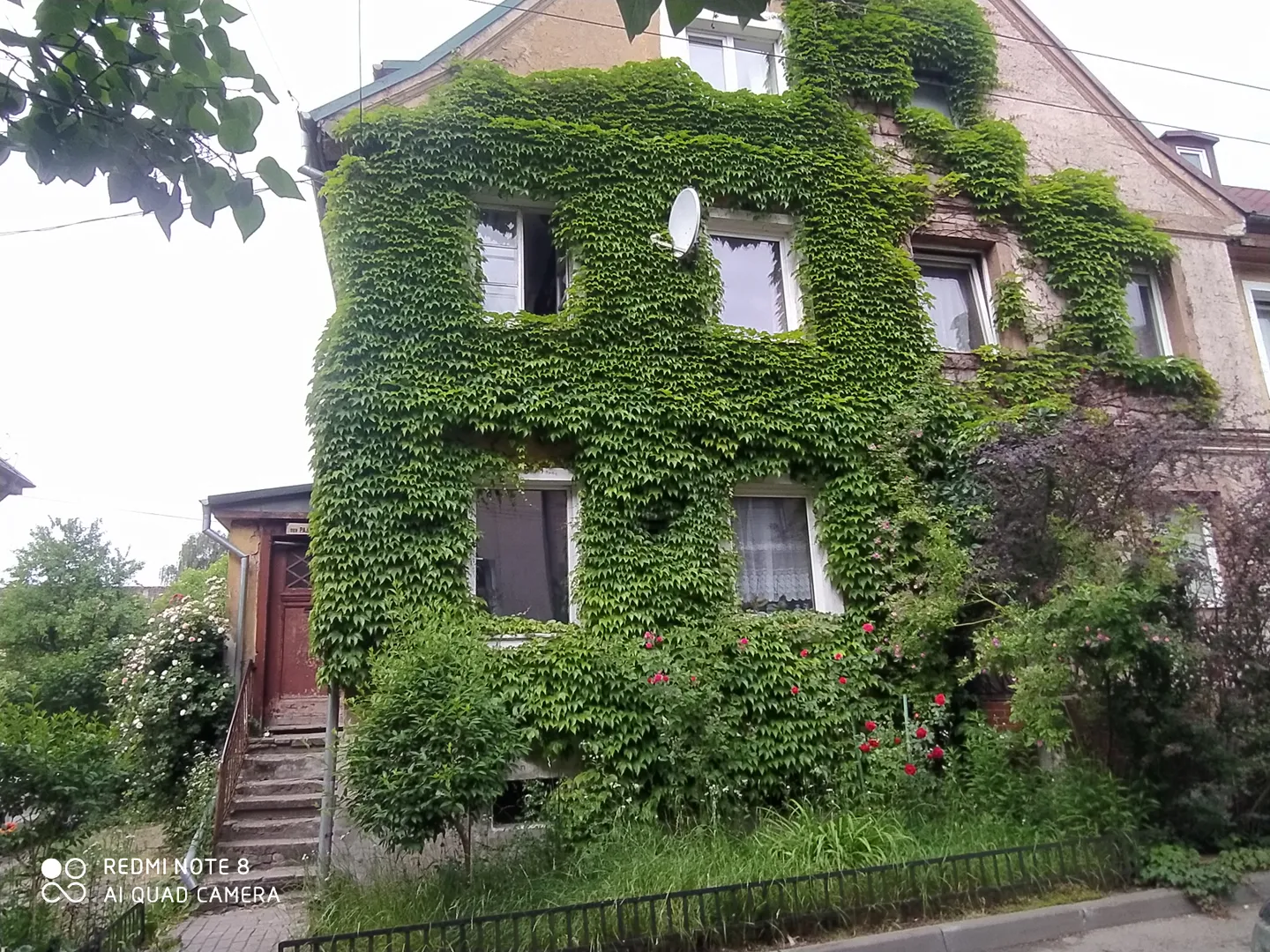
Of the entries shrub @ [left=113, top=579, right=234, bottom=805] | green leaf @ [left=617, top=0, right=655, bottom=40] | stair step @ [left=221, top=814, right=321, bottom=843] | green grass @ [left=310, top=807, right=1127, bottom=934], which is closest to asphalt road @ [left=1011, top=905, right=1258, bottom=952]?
green grass @ [left=310, top=807, right=1127, bottom=934]

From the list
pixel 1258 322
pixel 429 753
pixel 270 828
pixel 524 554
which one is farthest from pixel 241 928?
pixel 1258 322

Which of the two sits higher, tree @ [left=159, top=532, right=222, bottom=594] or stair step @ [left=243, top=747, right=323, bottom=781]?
tree @ [left=159, top=532, right=222, bottom=594]

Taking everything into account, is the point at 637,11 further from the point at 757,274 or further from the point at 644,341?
the point at 757,274

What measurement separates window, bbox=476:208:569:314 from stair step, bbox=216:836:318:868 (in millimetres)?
5771

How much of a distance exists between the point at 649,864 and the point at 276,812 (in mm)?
4534

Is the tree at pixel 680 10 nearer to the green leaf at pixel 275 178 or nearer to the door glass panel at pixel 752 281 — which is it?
the green leaf at pixel 275 178

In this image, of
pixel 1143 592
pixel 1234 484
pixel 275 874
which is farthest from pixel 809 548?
pixel 275 874

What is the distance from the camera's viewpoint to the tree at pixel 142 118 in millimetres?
3172

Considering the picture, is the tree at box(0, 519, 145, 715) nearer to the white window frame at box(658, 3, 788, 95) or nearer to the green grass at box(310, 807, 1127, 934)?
the green grass at box(310, 807, 1127, 934)

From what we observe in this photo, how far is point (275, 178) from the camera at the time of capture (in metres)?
3.16

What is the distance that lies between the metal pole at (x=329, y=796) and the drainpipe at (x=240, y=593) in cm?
401

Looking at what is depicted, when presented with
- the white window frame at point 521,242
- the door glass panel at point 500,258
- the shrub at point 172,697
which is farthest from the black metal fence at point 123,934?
the white window frame at point 521,242

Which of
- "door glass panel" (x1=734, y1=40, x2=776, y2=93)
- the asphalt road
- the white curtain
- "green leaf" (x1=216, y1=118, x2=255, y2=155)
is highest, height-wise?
"door glass panel" (x1=734, y1=40, x2=776, y2=93)

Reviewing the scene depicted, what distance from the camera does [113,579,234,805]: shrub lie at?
968cm
